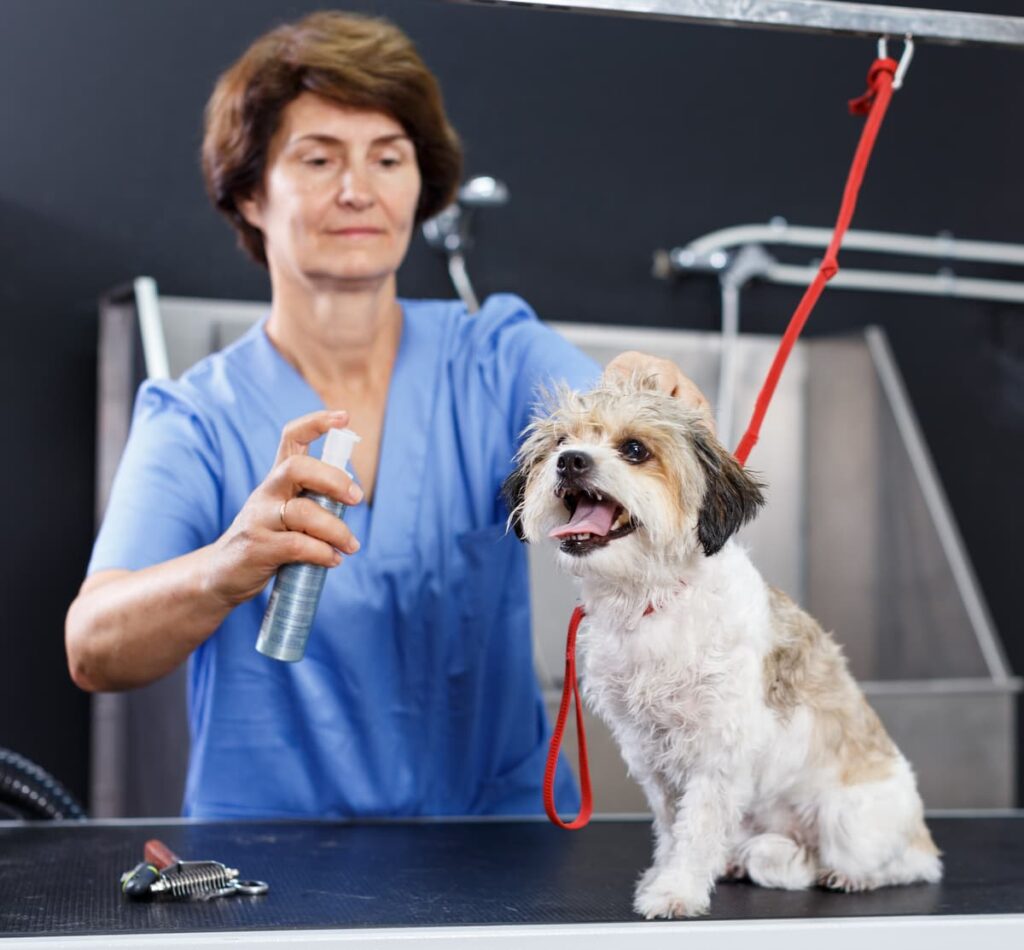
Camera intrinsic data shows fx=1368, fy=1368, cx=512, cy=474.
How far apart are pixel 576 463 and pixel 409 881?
0.40 metres

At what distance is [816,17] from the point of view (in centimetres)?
130

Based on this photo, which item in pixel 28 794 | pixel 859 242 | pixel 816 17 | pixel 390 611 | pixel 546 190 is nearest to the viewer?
pixel 816 17

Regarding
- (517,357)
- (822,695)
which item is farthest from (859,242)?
(822,695)

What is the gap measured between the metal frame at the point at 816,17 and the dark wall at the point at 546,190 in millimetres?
1322

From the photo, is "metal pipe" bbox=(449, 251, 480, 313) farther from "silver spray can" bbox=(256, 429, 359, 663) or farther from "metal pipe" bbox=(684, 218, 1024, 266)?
"silver spray can" bbox=(256, 429, 359, 663)

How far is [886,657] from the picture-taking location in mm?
2641

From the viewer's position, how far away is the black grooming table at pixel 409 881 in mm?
985

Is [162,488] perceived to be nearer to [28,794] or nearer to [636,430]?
[28,794]

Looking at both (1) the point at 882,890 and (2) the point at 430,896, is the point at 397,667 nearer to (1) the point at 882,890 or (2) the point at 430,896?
(2) the point at 430,896

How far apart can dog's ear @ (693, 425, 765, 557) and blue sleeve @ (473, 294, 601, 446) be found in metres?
0.53

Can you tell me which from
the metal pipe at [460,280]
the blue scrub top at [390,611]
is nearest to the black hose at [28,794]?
the blue scrub top at [390,611]

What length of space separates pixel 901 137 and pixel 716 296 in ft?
1.93

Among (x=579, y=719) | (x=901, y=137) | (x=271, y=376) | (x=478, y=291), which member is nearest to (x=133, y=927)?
(x=579, y=719)

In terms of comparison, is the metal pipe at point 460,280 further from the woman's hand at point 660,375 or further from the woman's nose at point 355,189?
the woman's hand at point 660,375
